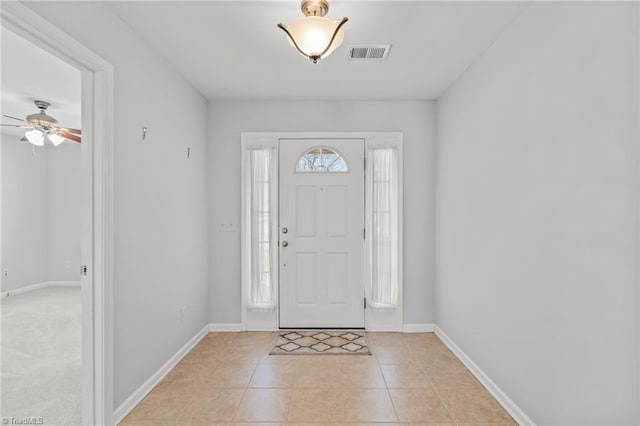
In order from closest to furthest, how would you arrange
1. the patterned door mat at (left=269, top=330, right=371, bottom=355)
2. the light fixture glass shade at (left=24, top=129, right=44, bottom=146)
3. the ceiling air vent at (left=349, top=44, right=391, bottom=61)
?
the ceiling air vent at (left=349, top=44, right=391, bottom=61)
the patterned door mat at (left=269, top=330, right=371, bottom=355)
the light fixture glass shade at (left=24, top=129, right=44, bottom=146)

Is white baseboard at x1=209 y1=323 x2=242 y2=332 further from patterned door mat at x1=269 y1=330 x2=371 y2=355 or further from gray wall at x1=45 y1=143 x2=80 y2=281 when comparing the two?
gray wall at x1=45 y1=143 x2=80 y2=281

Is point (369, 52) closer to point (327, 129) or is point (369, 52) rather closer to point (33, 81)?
point (327, 129)

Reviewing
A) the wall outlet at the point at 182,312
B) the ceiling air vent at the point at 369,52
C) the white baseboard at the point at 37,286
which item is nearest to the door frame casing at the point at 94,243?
the wall outlet at the point at 182,312

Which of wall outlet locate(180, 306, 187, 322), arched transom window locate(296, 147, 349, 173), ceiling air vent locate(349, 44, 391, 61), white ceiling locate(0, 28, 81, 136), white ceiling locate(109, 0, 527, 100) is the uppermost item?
white ceiling locate(0, 28, 81, 136)

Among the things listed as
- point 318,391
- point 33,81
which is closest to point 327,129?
point 318,391

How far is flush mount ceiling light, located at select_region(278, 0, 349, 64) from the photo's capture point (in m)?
1.88

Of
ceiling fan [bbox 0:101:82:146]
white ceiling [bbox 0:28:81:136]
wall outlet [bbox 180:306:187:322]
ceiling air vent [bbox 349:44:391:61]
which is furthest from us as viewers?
ceiling fan [bbox 0:101:82:146]

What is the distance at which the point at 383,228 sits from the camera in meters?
3.85

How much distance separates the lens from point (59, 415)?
2133 mm

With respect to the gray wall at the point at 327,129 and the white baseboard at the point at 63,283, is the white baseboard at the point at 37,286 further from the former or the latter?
the gray wall at the point at 327,129

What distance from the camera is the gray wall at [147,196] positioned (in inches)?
84.3

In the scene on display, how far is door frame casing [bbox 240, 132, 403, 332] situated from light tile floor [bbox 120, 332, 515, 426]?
49 cm

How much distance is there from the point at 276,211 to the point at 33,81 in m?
2.75

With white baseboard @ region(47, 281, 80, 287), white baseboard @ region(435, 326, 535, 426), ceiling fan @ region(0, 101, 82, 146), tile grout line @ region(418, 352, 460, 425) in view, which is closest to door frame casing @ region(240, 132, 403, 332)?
white baseboard @ region(435, 326, 535, 426)
